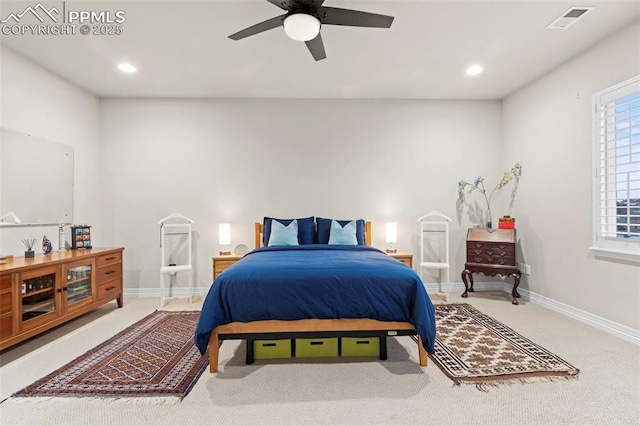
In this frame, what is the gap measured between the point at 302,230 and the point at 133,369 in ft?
7.80

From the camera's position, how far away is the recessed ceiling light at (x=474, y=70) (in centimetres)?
382

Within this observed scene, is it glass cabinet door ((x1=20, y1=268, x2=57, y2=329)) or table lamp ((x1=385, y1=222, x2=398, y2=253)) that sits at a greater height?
table lamp ((x1=385, y1=222, x2=398, y2=253))

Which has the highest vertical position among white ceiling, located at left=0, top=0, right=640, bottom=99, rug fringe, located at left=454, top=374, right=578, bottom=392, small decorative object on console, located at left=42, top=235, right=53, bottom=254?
white ceiling, located at left=0, top=0, right=640, bottom=99

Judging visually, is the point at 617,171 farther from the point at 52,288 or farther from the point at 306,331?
the point at 52,288

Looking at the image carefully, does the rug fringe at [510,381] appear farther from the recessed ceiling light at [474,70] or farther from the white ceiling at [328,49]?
the recessed ceiling light at [474,70]

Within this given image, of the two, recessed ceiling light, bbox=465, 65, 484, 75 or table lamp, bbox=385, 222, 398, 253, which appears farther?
table lamp, bbox=385, 222, 398, 253

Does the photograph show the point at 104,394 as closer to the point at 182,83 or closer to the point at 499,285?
the point at 182,83

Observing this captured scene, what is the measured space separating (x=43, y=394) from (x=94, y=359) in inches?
20.1

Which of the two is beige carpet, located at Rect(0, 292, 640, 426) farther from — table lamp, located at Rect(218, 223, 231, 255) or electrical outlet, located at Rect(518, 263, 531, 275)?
table lamp, located at Rect(218, 223, 231, 255)

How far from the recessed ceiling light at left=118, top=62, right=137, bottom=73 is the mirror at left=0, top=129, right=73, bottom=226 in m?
1.19

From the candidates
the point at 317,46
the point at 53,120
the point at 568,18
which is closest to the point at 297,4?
the point at 317,46

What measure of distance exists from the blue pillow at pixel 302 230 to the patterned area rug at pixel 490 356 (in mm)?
1824

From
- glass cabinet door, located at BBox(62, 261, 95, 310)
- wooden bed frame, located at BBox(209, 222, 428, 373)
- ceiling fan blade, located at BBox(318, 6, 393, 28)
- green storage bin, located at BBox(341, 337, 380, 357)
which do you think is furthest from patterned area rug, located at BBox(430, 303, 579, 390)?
glass cabinet door, located at BBox(62, 261, 95, 310)

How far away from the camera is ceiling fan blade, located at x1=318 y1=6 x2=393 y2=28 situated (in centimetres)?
222
